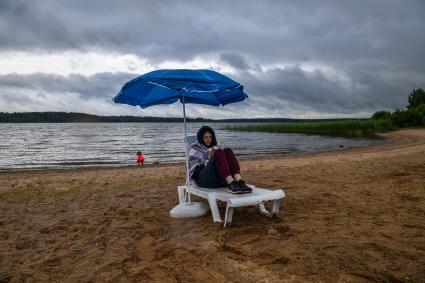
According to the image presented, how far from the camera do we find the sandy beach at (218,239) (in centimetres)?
383

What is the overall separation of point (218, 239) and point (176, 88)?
2.30m

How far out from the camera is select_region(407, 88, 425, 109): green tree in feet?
260

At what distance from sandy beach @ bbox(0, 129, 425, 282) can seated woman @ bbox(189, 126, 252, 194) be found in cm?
59

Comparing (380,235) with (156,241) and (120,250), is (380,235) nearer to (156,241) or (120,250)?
(156,241)

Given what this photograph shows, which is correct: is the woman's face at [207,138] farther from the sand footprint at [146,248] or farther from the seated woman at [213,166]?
the sand footprint at [146,248]

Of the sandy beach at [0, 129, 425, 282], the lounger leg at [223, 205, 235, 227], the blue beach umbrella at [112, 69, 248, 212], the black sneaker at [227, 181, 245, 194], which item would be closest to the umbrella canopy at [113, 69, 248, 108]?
the blue beach umbrella at [112, 69, 248, 212]

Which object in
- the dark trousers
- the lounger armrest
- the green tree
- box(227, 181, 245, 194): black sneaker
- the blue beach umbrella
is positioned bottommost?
the lounger armrest

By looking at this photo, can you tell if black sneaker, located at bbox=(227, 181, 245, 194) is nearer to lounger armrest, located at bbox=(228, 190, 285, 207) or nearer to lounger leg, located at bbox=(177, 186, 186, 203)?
lounger armrest, located at bbox=(228, 190, 285, 207)

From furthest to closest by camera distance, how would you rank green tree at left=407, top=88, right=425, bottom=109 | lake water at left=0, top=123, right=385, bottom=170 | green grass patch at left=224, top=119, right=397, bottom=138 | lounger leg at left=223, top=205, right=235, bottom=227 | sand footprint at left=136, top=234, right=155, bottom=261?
green tree at left=407, top=88, right=425, bottom=109
green grass patch at left=224, top=119, right=397, bottom=138
lake water at left=0, top=123, right=385, bottom=170
lounger leg at left=223, top=205, right=235, bottom=227
sand footprint at left=136, top=234, right=155, bottom=261

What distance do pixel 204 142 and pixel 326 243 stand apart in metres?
2.87

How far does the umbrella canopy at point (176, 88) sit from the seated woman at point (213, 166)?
737 mm

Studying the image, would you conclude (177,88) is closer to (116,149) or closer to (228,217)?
(228,217)

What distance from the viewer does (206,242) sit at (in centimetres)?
477

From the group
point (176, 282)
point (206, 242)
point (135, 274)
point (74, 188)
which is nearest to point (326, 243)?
point (206, 242)
